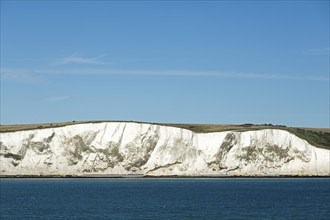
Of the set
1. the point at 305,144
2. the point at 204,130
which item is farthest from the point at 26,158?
the point at 305,144

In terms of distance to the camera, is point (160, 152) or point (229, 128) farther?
point (229, 128)

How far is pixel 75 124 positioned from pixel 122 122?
265 inches

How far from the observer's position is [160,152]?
298ft

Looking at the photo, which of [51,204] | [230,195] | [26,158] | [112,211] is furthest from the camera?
[26,158]

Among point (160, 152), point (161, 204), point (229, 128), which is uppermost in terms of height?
point (229, 128)

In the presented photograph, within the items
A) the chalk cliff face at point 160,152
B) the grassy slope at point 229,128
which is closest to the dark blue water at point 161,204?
the chalk cliff face at point 160,152

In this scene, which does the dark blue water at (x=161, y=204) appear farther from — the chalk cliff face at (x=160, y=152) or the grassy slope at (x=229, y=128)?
the grassy slope at (x=229, y=128)

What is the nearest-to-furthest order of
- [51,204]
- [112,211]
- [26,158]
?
[112,211] < [51,204] < [26,158]

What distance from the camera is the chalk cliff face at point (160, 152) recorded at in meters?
89.6

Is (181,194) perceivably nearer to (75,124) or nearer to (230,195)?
(230,195)

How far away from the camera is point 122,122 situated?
9138 centimetres

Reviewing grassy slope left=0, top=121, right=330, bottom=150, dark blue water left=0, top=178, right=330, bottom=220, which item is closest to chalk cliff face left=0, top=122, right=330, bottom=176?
grassy slope left=0, top=121, right=330, bottom=150

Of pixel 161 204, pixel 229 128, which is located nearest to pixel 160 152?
pixel 229 128

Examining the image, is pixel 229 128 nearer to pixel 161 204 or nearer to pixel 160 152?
pixel 160 152
